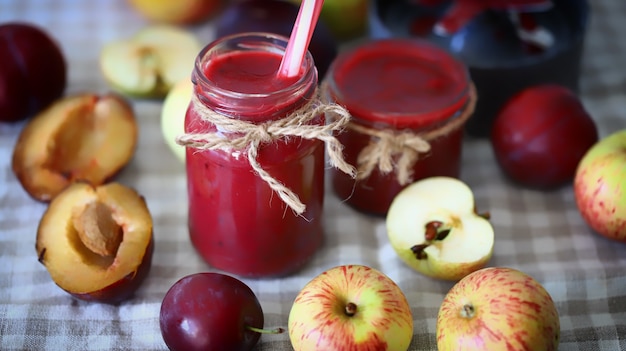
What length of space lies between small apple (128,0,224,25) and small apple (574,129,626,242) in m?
0.74

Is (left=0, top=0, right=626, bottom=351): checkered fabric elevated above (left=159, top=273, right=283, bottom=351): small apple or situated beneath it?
situated beneath

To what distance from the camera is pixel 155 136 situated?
117 centimetres

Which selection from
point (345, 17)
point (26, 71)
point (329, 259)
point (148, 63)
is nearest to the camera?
point (329, 259)

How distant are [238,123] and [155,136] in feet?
1.31

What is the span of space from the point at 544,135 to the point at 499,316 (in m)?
0.36

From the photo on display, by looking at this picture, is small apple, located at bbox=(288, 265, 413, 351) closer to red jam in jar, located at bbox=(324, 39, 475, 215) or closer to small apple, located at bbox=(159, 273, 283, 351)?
small apple, located at bbox=(159, 273, 283, 351)

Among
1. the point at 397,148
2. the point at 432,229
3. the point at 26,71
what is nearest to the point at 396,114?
the point at 397,148

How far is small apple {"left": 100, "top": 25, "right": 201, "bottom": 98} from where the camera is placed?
3.91ft

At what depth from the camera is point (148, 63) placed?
121 cm

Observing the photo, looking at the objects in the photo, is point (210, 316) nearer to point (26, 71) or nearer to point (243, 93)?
point (243, 93)

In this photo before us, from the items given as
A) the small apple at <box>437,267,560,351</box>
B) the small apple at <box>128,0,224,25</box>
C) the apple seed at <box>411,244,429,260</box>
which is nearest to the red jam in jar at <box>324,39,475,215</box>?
the apple seed at <box>411,244,429,260</box>

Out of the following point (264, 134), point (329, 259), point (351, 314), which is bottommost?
point (329, 259)

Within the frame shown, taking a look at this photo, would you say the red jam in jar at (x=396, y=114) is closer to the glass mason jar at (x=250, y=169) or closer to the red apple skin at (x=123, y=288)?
the glass mason jar at (x=250, y=169)

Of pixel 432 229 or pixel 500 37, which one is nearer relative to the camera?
pixel 432 229
